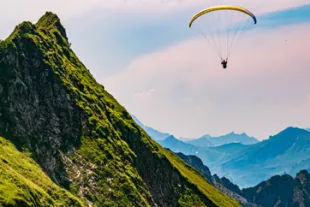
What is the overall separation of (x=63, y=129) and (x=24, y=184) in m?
56.0

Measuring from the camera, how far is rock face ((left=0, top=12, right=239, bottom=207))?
15275 centimetres

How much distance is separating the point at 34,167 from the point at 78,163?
25.1 metres

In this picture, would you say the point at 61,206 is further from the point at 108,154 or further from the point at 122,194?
the point at 108,154

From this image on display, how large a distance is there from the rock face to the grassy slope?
29.4ft

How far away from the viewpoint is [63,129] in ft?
555

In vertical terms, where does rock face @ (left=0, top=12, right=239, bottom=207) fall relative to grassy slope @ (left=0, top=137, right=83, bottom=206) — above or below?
above

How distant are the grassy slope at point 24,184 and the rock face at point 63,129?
8.95 m

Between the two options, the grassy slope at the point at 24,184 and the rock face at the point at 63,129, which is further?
the rock face at the point at 63,129

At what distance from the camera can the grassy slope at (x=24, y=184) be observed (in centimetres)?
10556

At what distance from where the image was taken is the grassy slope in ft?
346

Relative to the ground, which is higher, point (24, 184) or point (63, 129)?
point (63, 129)

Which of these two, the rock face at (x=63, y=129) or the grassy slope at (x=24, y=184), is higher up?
the rock face at (x=63, y=129)

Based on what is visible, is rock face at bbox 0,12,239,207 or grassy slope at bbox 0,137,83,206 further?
rock face at bbox 0,12,239,207

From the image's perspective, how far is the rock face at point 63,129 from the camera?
152750mm
